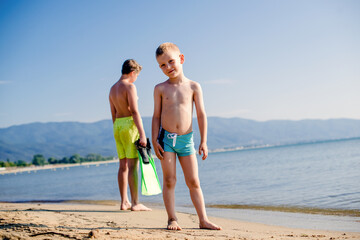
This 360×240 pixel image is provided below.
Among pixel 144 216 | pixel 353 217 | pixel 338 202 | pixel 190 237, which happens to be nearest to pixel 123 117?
pixel 144 216

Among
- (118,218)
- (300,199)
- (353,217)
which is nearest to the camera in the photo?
(118,218)

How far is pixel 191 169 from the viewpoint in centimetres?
343

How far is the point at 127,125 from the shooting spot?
4.98m

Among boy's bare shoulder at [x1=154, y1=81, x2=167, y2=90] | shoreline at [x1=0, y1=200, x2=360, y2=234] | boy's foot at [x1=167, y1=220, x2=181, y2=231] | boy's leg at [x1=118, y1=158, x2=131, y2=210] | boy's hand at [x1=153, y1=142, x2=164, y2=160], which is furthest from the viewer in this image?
boy's leg at [x1=118, y1=158, x2=131, y2=210]

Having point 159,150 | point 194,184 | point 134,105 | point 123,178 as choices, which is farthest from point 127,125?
point 194,184

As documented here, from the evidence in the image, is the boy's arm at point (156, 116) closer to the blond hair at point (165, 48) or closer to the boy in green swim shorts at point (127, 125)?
the blond hair at point (165, 48)

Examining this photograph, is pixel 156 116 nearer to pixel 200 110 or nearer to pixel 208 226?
pixel 200 110

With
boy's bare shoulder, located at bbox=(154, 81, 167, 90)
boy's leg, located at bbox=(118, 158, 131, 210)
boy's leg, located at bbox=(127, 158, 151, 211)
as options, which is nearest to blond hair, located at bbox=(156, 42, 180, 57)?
boy's bare shoulder, located at bbox=(154, 81, 167, 90)

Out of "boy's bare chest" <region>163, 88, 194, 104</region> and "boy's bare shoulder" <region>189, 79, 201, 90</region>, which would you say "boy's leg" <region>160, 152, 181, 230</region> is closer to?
"boy's bare chest" <region>163, 88, 194, 104</region>

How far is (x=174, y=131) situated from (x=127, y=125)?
1694 mm

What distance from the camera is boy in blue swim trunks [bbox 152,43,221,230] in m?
3.42

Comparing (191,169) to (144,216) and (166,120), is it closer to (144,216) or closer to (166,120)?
(166,120)

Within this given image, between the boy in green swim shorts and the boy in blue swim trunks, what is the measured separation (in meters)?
1.36

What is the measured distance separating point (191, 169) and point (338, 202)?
12.7ft
